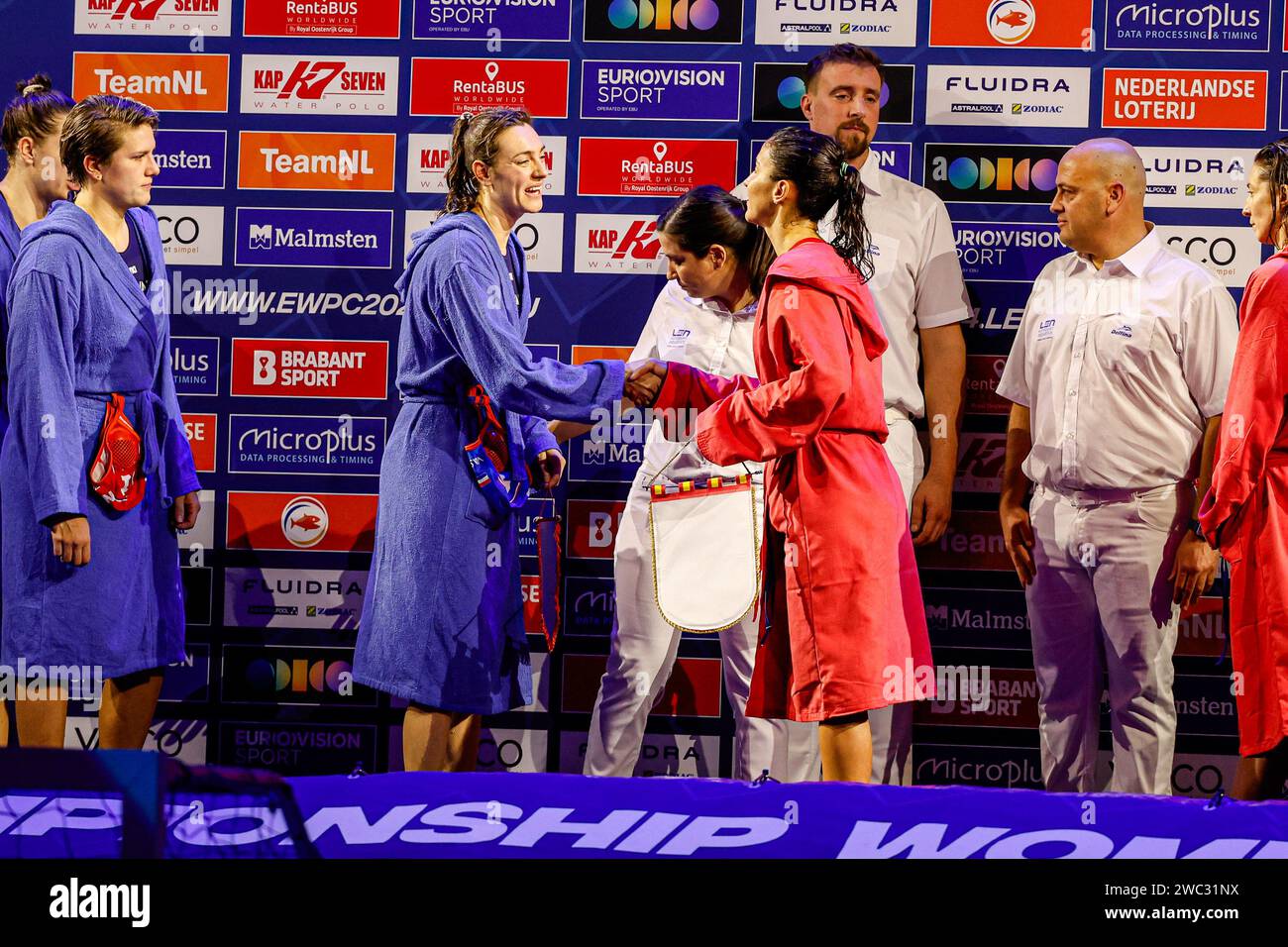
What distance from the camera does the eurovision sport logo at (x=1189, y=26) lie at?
4.75 m

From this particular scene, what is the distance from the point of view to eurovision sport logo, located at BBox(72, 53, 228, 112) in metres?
4.96

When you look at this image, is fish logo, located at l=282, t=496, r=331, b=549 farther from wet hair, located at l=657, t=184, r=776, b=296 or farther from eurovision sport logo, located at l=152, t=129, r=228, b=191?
wet hair, located at l=657, t=184, r=776, b=296

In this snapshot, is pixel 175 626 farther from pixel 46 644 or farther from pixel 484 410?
pixel 484 410

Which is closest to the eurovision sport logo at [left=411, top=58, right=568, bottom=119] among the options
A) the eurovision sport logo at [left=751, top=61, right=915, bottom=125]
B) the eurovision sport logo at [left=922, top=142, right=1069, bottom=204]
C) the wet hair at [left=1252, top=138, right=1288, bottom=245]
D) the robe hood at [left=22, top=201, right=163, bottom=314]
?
the eurovision sport logo at [left=751, top=61, right=915, bottom=125]

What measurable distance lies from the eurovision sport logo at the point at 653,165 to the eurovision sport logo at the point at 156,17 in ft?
4.54

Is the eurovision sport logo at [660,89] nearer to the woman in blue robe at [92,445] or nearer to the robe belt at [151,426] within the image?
the woman in blue robe at [92,445]

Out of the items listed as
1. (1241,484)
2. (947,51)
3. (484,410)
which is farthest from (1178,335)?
(484,410)

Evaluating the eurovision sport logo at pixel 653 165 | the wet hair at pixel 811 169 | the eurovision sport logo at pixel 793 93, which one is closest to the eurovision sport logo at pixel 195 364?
the eurovision sport logo at pixel 653 165

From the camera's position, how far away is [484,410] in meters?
4.00

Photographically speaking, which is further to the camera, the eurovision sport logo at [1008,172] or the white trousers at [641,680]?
the eurovision sport logo at [1008,172]

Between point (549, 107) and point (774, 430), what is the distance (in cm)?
202

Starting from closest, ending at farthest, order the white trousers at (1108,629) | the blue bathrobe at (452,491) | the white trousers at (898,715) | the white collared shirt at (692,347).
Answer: the blue bathrobe at (452,491) → the white trousers at (1108,629) → the white collared shirt at (692,347) → the white trousers at (898,715)

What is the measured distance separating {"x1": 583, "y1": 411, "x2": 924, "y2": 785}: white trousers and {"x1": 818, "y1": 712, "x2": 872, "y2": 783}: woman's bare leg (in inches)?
37.2
